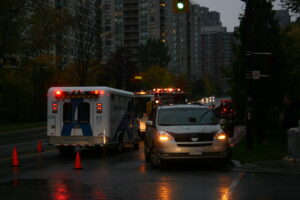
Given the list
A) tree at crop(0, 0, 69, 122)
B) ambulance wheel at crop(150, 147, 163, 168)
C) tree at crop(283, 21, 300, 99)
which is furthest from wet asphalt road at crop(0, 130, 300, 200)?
tree at crop(0, 0, 69, 122)

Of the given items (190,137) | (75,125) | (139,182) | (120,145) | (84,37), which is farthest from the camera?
(84,37)

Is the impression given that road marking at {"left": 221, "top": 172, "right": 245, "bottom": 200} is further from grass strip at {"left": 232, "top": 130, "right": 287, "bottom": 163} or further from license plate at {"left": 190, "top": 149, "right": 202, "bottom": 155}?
grass strip at {"left": 232, "top": 130, "right": 287, "bottom": 163}

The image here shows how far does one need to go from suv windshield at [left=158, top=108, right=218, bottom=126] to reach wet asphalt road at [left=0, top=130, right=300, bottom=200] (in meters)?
1.30

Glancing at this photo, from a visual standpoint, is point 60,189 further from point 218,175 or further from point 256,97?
point 256,97

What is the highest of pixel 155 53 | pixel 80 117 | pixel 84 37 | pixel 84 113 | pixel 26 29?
pixel 155 53

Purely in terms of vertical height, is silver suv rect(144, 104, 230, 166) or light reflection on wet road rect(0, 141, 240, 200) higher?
silver suv rect(144, 104, 230, 166)

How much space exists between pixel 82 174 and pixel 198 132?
11.0 feet

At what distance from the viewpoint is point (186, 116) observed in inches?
671

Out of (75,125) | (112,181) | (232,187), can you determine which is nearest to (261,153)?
(75,125)

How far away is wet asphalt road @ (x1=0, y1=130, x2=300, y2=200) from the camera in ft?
36.5

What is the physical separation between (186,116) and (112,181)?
175 inches

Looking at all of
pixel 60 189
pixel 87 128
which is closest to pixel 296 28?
pixel 87 128

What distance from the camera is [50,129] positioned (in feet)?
67.7

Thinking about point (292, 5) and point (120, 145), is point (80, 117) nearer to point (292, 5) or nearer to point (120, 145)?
point (120, 145)
